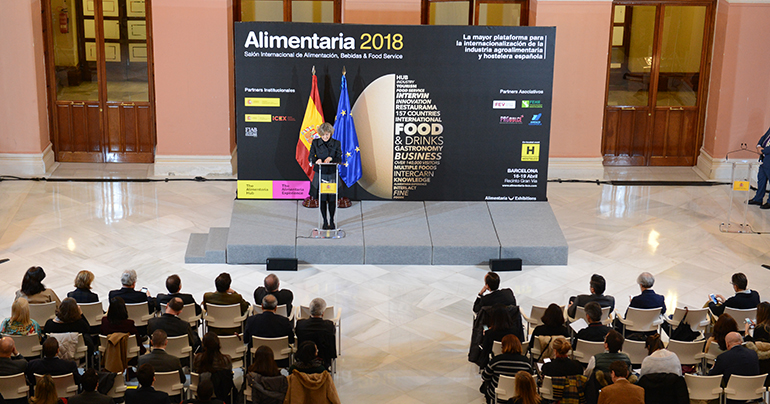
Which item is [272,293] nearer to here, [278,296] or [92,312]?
[278,296]

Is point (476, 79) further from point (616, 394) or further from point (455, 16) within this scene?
point (616, 394)

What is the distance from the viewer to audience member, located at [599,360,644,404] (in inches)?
257

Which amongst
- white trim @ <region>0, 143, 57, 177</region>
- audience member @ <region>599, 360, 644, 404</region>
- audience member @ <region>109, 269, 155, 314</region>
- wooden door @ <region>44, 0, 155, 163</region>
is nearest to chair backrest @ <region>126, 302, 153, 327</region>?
audience member @ <region>109, 269, 155, 314</region>

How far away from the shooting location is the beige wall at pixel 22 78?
13.8 metres

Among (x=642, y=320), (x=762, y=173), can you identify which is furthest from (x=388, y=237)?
(x=762, y=173)

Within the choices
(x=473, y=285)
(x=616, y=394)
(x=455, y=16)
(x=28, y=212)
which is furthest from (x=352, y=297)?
(x=455, y=16)

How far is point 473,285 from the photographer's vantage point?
1066 cm

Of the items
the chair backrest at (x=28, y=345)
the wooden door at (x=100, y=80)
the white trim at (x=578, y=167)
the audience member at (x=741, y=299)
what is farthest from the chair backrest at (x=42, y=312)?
the white trim at (x=578, y=167)

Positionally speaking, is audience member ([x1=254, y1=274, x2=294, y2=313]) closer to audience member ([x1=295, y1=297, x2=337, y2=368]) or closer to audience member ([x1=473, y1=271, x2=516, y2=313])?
audience member ([x1=295, y1=297, x2=337, y2=368])

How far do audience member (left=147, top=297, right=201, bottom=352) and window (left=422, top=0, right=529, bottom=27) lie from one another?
27.7 ft

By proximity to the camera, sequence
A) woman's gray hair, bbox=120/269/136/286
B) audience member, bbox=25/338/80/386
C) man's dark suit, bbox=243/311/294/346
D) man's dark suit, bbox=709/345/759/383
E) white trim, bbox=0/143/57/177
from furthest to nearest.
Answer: white trim, bbox=0/143/57/177
woman's gray hair, bbox=120/269/136/286
man's dark suit, bbox=243/311/294/346
man's dark suit, bbox=709/345/759/383
audience member, bbox=25/338/80/386

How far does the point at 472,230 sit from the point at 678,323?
11.9 ft

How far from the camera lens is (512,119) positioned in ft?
40.5

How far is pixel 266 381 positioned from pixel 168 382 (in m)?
0.81
